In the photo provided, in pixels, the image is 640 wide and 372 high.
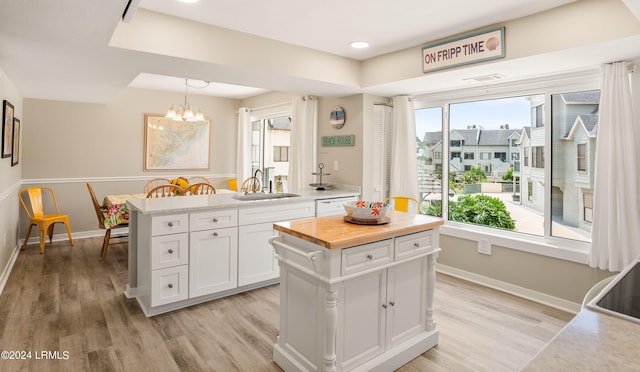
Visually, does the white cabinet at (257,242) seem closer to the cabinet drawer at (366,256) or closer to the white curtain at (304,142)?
the white curtain at (304,142)

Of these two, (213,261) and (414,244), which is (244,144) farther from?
(414,244)

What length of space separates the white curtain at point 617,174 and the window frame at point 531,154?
232 millimetres

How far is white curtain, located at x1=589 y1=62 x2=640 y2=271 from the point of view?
2758 mm

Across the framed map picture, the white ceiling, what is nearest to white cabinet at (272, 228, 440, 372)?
the white ceiling

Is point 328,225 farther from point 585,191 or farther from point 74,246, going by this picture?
point 74,246

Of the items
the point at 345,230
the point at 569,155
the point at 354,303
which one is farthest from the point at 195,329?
the point at 569,155

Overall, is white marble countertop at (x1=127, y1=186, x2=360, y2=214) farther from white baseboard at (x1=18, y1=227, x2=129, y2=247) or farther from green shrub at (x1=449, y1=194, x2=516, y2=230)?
white baseboard at (x1=18, y1=227, x2=129, y2=247)

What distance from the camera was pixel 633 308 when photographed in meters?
1.08

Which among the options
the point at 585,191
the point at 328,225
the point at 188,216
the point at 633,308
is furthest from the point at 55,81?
the point at 585,191

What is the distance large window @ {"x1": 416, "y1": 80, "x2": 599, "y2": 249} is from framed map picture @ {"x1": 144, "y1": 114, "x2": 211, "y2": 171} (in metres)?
4.07

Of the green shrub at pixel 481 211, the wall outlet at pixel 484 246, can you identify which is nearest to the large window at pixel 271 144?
the green shrub at pixel 481 211

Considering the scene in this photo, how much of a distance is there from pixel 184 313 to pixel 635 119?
12.8 ft

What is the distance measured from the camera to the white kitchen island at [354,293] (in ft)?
6.34

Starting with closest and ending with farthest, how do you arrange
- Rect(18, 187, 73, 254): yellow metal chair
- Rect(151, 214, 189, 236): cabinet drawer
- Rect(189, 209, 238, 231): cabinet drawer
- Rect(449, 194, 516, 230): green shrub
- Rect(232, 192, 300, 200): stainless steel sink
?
1. Rect(151, 214, 189, 236): cabinet drawer
2. Rect(189, 209, 238, 231): cabinet drawer
3. Rect(232, 192, 300, 200): stainless steel sink
4. Rect(449, 194, 516, 230): green shrub
5. Rect(18, 187, 73, 254): yellow metal chair
